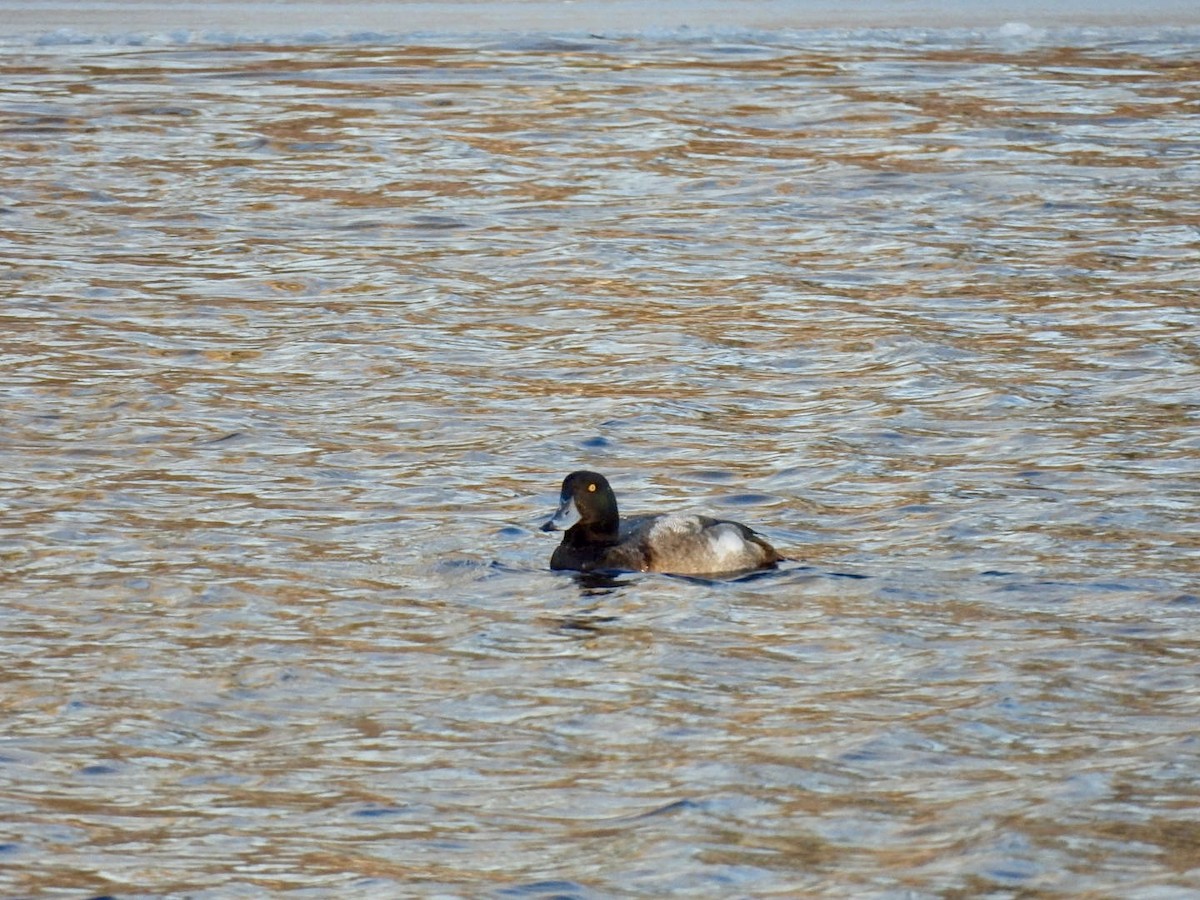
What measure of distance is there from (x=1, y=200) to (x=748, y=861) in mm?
10903

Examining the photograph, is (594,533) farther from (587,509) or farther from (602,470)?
(602,470)

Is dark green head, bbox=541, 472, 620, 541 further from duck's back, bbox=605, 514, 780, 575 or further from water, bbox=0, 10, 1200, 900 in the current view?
water, bbox=0, 10, 1200, 900

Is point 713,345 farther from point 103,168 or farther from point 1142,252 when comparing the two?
point 103,168

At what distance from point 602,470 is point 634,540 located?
148 cm

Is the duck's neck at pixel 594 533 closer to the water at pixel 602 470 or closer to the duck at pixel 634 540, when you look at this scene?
the duck at pixel 634 540

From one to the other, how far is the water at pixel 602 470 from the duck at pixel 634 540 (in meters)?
0.10

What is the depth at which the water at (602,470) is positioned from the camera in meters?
6.02

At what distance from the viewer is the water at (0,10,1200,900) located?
602cm

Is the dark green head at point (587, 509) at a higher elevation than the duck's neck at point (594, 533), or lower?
higher

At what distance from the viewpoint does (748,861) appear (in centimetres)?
574

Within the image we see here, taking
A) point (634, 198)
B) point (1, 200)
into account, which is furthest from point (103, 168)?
point (634, 198)

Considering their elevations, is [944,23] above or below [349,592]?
above

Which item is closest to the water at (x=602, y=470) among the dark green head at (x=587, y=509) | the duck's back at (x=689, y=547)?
the duck's back at (x=689, y=547)

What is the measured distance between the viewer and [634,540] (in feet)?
27.5
